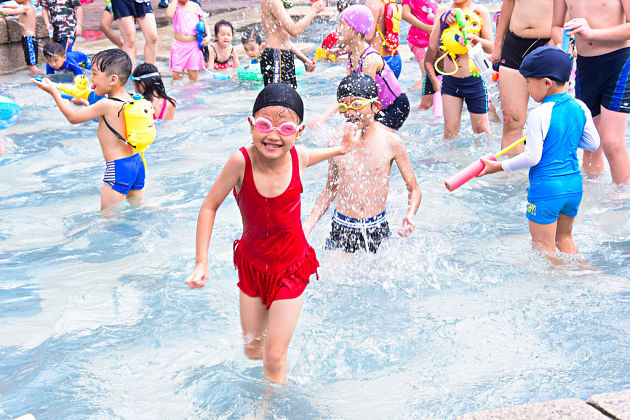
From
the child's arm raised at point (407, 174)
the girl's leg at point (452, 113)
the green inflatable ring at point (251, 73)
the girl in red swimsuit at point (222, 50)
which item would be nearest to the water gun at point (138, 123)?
the child's arm raised at point (407, 174)

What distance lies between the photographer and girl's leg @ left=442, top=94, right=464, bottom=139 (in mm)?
6480

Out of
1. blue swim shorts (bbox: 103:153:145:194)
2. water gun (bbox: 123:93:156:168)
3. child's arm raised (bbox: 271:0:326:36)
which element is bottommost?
blue swim shorts (bbox: 103:153:145:194)

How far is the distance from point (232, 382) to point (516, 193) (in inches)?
134

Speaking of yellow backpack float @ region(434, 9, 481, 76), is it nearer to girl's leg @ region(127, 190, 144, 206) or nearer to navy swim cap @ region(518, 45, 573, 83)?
navy swim cap @ region(518, 45, 573, 83)

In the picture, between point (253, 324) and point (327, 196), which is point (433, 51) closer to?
point (327, 196)

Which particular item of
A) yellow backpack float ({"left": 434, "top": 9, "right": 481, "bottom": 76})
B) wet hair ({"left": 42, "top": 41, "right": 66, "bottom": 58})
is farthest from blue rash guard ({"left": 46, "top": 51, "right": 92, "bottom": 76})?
yellow backpack float ({"left": 434, "top": 9, "right": 481, "bottom": 76})

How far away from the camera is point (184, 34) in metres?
10.1

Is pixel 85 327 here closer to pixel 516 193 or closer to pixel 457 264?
pixel 457 264

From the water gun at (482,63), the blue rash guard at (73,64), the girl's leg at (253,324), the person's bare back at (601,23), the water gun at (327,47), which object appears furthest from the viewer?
the blue rash guard at (73,64)

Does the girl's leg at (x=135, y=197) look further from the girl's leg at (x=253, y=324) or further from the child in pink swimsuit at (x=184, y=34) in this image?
the child in pink swimsuit at (x=184, y=34)

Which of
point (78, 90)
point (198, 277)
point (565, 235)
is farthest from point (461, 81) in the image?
point (198, 277)

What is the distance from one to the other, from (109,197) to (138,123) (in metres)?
0.66

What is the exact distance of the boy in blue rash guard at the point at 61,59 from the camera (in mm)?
10061

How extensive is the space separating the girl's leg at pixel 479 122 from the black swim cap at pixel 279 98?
3.97 metres
